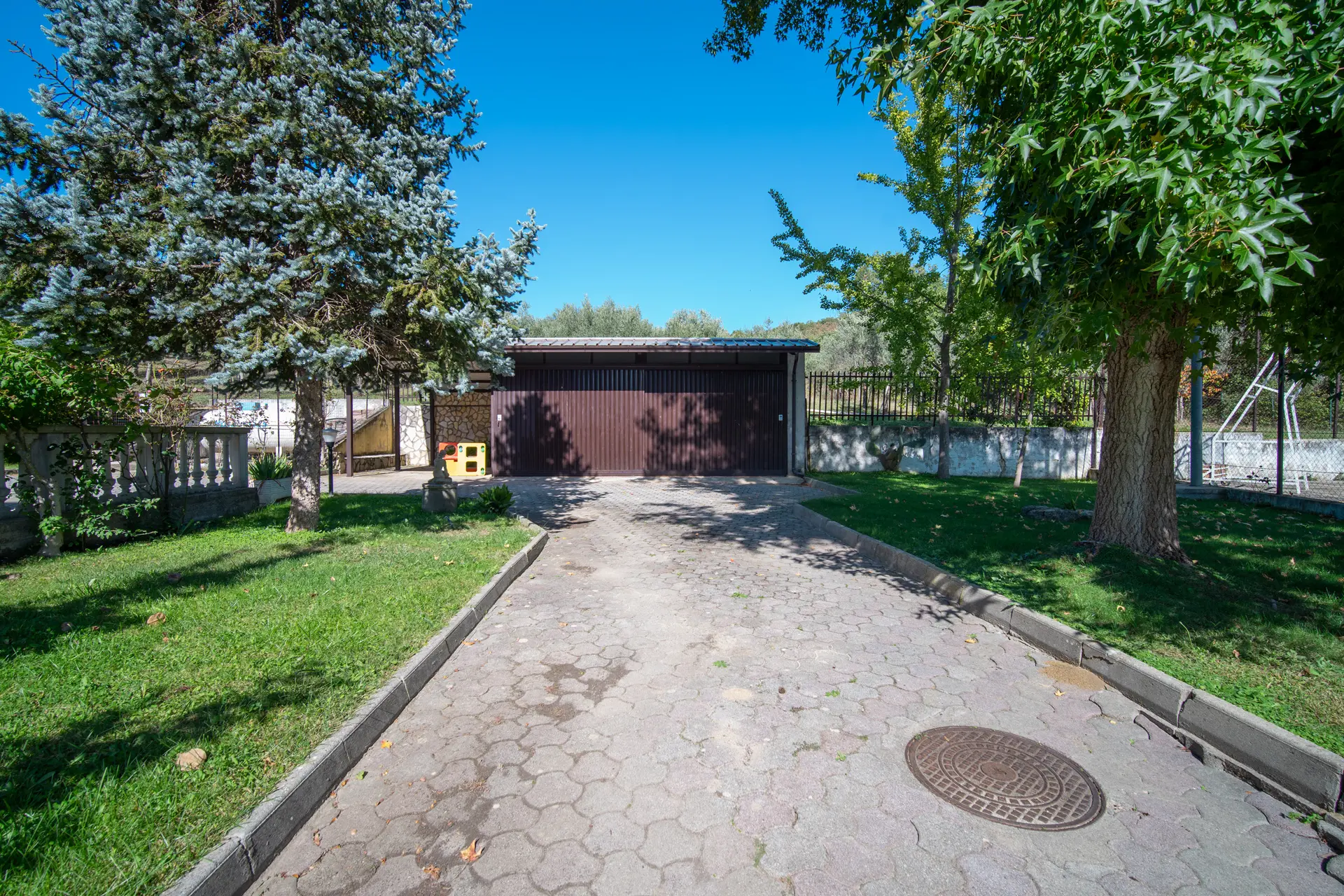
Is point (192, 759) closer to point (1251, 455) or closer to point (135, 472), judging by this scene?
point (135, 472)

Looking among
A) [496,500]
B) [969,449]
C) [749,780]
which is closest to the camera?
[749,780]

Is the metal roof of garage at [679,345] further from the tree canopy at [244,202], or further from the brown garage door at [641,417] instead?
the tree canopy at [244,202]

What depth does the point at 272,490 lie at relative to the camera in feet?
33.0

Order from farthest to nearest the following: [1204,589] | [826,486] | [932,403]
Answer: [932,403]
[826,486]
[1204,589]

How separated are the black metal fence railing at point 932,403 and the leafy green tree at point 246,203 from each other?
452 inches

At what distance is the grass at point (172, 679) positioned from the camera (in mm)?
2084

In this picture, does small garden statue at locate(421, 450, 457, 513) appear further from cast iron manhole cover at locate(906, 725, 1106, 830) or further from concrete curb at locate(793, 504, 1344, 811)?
cast iron manhole cover at locate(906, 725, 1106, 830)

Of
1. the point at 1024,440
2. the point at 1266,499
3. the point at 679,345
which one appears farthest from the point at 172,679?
the point at 1024,440

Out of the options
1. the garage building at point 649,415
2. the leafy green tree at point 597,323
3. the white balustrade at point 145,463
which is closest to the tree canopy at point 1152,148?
the white balustrade at point 145,463

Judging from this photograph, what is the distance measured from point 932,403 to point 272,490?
14893mm

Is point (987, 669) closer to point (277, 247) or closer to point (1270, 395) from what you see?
point (277, 247)

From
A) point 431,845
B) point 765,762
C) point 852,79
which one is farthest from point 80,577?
point 852,79

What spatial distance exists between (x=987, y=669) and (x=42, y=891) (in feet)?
14.7

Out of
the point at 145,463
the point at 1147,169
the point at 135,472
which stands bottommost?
the point at 135,472
